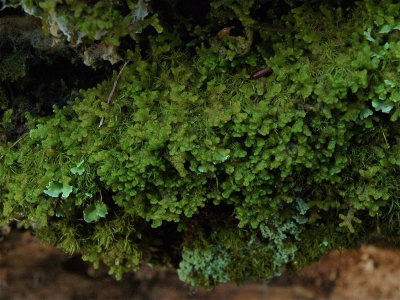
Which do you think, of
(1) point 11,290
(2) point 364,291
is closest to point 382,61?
(2) point 364,291

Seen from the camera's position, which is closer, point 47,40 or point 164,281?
point 47,40

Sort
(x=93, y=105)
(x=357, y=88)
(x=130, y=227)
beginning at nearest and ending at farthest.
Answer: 1. (x=357, y=88)
2. (x=93, y=105)
3. (x=130, y=227)

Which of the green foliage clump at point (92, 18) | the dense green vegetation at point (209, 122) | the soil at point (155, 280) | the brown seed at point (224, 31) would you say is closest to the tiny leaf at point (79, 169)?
the dense green vegetation at point (209, 122)

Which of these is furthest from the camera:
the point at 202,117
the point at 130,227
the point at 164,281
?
the point at 164,281

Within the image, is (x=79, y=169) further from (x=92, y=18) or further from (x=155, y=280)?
(x=155, y=280)

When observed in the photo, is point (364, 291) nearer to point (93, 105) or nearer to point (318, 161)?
point (318, 161)

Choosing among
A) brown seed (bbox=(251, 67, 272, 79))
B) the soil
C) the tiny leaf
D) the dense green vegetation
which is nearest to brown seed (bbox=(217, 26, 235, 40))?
the dense green vegetation
